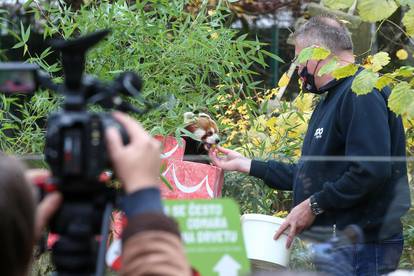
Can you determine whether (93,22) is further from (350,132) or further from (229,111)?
(350,132)

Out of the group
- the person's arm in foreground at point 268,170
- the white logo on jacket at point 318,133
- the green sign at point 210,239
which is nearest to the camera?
the green sign at point 210,239

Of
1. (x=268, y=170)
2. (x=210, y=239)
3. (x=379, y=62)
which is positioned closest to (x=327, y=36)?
(x=379, y=62)

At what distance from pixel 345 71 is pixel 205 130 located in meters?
0.72

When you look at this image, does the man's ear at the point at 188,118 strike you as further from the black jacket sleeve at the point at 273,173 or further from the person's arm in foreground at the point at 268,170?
the black jacket sleeve at the point at 273,173

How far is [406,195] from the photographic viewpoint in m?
3.42

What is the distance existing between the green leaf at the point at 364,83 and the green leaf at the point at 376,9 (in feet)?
0.87

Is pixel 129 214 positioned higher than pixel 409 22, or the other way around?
pixel 129 214

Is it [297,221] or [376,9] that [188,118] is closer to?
[297,221]

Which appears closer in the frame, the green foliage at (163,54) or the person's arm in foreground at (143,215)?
the person's arm in foreground at (143,215)

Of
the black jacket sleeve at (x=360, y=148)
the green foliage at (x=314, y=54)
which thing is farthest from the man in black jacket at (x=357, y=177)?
the green foliage at (x=314, y=54)

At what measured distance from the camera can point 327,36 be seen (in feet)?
12.6

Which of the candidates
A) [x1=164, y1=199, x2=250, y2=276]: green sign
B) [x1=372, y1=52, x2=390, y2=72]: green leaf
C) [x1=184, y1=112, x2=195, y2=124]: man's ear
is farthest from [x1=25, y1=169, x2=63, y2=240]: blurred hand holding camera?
[x1=372, y1=52, x2=390, y2=72]: green leaf

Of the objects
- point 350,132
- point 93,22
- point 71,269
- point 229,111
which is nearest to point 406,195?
point 350,132

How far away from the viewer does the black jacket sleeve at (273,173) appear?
3.70m
